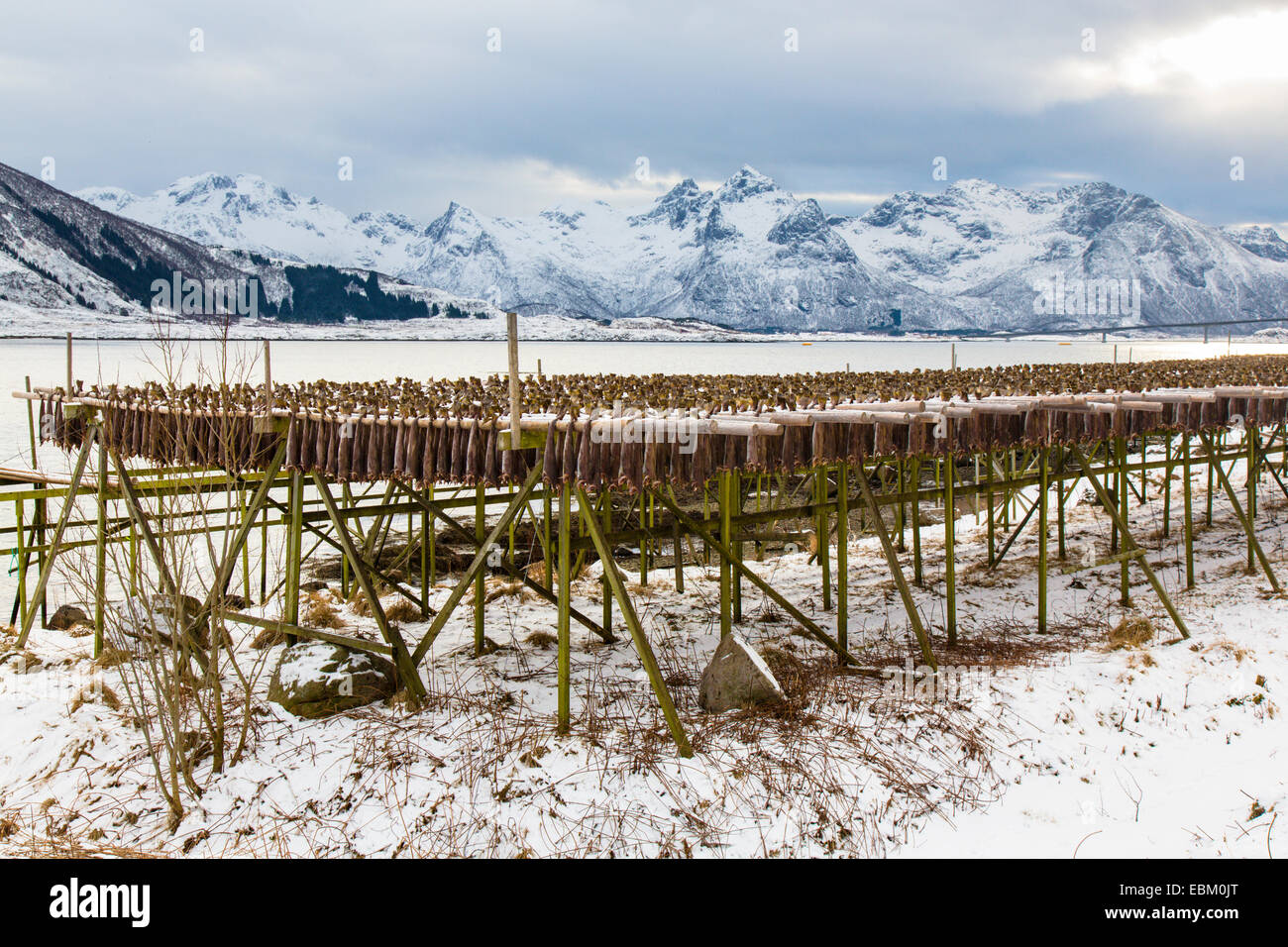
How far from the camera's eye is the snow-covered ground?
8281 mm

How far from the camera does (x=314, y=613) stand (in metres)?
15.2

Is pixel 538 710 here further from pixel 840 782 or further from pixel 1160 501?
pixel 1160 501

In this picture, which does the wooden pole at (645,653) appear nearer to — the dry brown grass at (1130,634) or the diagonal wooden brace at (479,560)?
the diagonal wooden brace at (479,560)

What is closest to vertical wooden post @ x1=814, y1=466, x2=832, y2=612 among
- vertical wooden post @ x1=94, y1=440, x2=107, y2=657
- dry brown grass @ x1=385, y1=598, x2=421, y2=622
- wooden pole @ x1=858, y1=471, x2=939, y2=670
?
wooden pole @ x1=858, y1=471, x2=939, y2=670

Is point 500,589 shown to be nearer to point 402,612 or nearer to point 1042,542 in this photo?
point 402,612

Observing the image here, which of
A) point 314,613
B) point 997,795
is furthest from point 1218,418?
point 314,613

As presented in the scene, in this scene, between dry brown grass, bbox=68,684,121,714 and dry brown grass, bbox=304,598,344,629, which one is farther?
dry brown grass, bbox=304,598,344,629

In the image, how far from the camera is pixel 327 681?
10.6m

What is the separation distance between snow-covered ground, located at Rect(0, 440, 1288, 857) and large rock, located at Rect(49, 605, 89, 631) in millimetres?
5003

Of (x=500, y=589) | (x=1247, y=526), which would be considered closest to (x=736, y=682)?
(x=500, y=589)

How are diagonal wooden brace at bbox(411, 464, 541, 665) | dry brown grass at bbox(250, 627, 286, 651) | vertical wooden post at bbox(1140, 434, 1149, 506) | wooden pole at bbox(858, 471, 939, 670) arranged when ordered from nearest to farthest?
diagonal wooden brace at bbox(411, 464, 541, 665)
wooden pole at bbox(858, 471, 939, 670)
dry brown grass at bbox(250, 627, 286, 651)
vertical wooden post at bbox(1140, 434, 1149, 506)

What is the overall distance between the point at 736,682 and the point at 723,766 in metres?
1.58

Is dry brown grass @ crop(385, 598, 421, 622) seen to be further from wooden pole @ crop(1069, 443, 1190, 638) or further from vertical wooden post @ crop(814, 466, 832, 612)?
wooden pole @ crop(1069, 443, 1190, 638)
